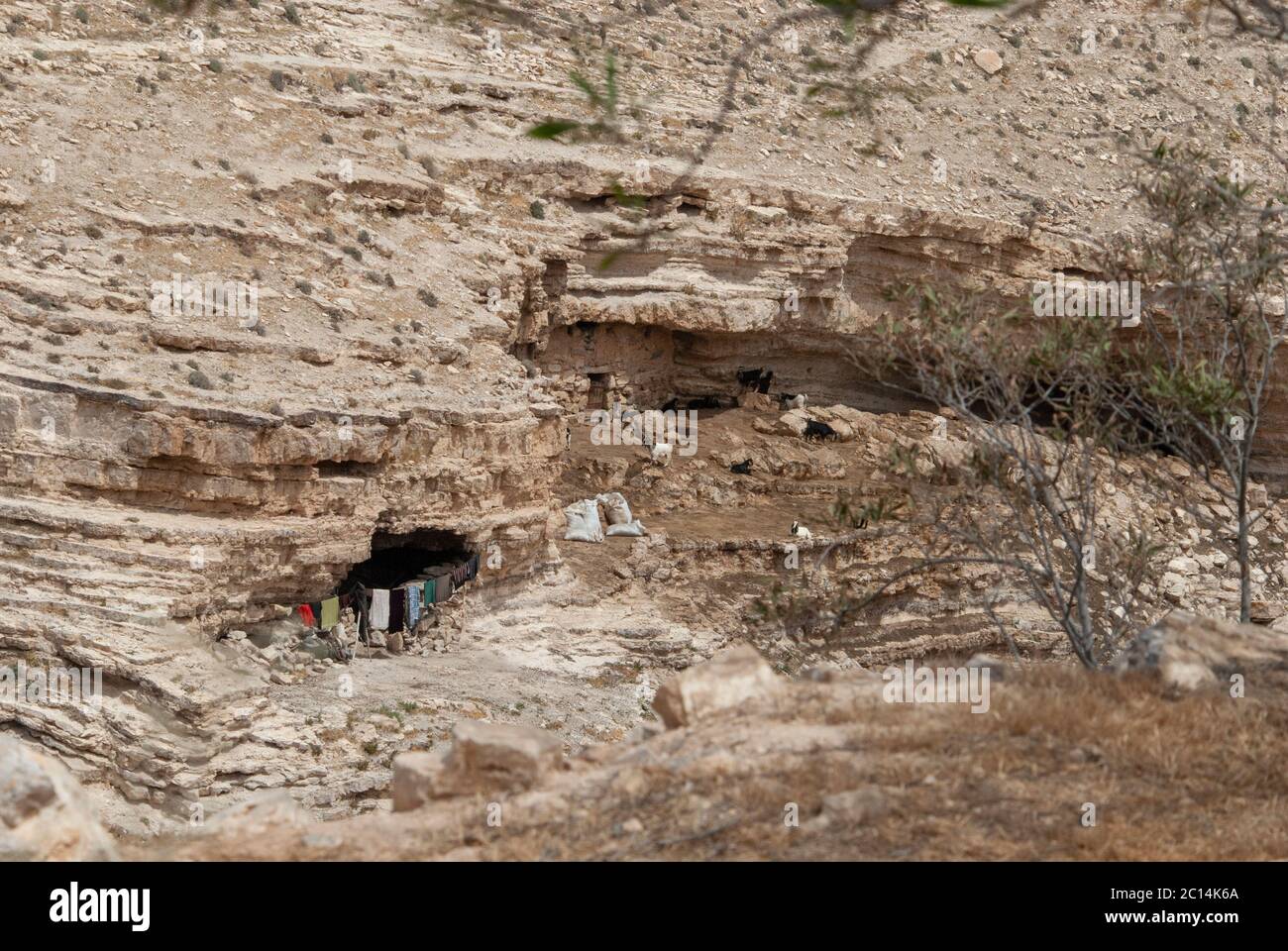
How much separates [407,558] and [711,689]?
13368 mm

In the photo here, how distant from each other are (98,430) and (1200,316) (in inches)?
476

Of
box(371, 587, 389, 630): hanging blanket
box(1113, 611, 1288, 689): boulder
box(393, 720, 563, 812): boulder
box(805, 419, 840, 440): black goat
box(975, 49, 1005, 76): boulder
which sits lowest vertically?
box(371, 587, 389, 630): hanging blanket

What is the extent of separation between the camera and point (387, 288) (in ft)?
74.3

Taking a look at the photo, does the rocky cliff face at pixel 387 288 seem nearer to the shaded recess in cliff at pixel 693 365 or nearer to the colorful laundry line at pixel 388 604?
the shaded recess in cliff at pixel 693 365

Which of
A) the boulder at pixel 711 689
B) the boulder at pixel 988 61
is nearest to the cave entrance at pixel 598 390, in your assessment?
the boulder at pixel 988 61

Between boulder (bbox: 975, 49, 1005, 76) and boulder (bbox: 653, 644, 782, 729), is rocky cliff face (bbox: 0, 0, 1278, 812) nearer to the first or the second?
boulder (bbox: 975, 49, 1005, 76)

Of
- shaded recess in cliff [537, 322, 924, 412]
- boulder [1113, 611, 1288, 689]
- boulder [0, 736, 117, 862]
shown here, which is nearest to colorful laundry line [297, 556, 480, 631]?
shaded recess in cliff [537, 322, 924, 412]

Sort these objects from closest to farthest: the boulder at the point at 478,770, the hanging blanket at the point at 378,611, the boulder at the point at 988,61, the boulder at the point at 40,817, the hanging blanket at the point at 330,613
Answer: the boulder at the point at 40,817, the boulder at the point at 478,770, the hanging blanket at the point at 330,613, the hanging blanket at the point at 378,611, the boulder at the point at 988,61

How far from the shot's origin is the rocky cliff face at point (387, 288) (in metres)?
16.9

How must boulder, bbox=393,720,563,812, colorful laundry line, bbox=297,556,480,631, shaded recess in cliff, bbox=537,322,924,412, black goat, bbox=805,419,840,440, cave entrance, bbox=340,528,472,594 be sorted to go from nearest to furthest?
boulder, bbox=393,720,563,812
colorful laundry line, bbox=297,556,480,631
cave entrance, bbox=340,528,472,594
shaded recess in cliff, bbox=537,322,924,412
black goat, bbox=805,419,840,440

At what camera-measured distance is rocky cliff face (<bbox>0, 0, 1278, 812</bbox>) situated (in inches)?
666

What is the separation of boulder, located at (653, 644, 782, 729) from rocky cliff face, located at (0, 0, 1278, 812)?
5.00m

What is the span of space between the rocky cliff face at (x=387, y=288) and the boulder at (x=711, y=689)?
5.00 meters
